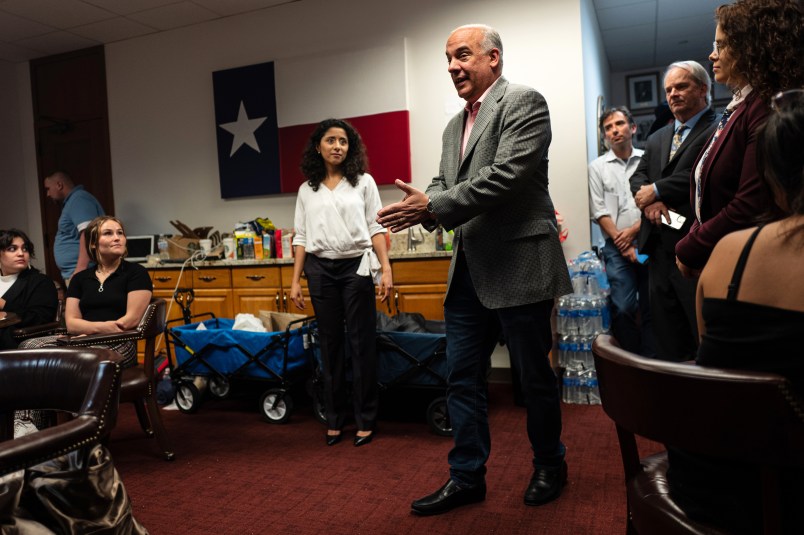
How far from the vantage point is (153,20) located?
200 inches

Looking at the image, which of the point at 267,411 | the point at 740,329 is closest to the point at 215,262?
the point at 267,411

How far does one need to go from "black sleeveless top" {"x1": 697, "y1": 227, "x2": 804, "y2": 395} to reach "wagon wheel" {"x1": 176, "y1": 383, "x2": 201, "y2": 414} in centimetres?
312

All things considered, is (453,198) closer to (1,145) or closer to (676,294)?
(676,294)

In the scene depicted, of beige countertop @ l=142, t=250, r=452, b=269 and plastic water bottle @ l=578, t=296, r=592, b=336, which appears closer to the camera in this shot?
plastic water bottle @ l=578, t=296, r=592, b=336

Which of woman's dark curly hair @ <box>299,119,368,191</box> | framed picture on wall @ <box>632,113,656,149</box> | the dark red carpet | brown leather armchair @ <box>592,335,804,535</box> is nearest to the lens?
brown leather armchair @ <box>592,335,804,535</box>

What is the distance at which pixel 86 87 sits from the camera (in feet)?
18.9

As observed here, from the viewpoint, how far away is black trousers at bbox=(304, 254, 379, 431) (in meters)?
2.96

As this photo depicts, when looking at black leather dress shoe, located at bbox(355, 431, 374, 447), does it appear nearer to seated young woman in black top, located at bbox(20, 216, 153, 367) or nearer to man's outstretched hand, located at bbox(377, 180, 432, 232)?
seated young woman in black top, located at bbox(20, 216, 153, 367)

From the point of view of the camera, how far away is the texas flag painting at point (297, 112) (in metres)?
4.51

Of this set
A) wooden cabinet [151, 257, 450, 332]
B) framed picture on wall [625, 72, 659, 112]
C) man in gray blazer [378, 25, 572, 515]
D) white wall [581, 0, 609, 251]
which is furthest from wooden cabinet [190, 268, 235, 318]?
framed picture on wall [625, 72, 659, 112]

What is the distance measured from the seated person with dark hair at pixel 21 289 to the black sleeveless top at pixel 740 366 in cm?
337

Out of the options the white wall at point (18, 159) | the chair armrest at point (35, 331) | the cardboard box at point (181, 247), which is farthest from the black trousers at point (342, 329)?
the white wall at point (18, 159)

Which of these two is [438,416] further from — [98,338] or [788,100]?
[788,100]

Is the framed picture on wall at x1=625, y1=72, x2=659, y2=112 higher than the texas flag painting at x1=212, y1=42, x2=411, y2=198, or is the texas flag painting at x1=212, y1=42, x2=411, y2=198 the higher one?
the framed picture on wall at x1=625, y1=72, x2=659, y2=112
